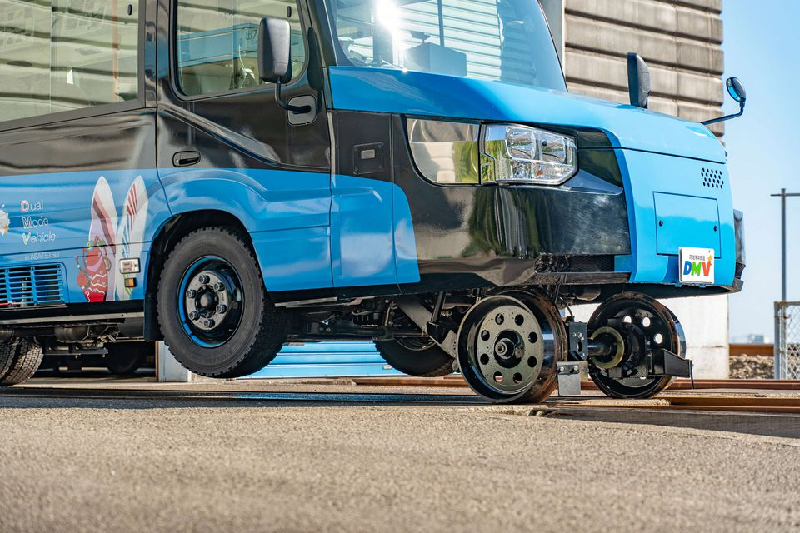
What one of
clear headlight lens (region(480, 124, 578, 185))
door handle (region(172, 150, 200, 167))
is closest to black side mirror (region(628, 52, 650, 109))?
clear headlight lens (region(480, 124, 578, 185))

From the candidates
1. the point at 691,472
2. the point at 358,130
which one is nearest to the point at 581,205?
the point at 358,130

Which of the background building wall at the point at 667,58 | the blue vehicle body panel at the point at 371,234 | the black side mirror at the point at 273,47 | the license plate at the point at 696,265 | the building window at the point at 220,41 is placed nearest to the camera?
the blue vehicle body panel at the point at 371,234

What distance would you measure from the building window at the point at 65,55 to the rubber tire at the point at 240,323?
1.17 meters

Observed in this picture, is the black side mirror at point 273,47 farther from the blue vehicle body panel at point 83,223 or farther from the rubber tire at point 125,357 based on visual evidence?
the rubber tire at point 125,357

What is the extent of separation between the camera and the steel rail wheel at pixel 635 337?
28.1ft

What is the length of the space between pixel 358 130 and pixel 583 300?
201 centimetres

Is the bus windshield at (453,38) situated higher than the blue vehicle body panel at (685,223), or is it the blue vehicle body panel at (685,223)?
the bus windshield at (453,38)

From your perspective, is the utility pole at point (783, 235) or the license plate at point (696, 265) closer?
the license plate at point (696, 265)

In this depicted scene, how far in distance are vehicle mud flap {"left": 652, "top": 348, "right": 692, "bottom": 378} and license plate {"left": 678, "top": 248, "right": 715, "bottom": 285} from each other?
522 millimetres

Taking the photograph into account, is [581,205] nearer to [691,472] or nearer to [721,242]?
[721,242]

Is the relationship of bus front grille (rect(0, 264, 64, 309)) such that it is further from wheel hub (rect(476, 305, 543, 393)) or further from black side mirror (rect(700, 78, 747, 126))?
black side mirror (rect(700, 78, 747, 126))

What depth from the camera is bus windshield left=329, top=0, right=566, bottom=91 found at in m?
7.80

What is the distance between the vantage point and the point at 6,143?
30.7ft

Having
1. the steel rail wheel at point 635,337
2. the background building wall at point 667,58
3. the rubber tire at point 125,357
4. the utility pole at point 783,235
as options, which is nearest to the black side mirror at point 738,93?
the steel rail wheel at point 635,337
